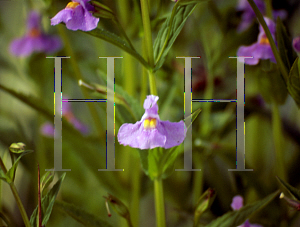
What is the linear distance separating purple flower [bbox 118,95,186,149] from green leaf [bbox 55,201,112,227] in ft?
0.42

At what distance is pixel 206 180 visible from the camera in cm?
72

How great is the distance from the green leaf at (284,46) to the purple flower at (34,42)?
57 cm

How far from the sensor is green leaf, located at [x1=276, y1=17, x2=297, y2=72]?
37 cm

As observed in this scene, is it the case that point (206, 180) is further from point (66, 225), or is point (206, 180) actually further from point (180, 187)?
point (66, 225)

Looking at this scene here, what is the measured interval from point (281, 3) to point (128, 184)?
0.55 m

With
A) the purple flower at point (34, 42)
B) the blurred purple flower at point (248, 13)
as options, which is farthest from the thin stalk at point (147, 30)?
the purple flower at point (34, 42)

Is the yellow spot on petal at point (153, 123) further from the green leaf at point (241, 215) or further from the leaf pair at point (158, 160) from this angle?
the green leaf at point (241, 215)

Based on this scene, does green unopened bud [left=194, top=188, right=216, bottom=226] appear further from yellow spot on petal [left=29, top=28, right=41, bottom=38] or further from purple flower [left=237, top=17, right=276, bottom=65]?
yellow spot on petal [left=29, top=28, right=41, bottom=38]

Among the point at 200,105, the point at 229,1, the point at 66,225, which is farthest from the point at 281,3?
the point at 66,225

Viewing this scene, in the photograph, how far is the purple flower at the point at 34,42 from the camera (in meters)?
0.73

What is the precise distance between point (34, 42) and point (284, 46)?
0.63 meters

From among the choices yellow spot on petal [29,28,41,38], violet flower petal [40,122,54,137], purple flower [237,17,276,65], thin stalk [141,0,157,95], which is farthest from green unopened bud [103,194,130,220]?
yellow spot on petal [29,28,41,38]

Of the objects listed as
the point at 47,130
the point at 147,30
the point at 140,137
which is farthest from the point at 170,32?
the point at 47,130

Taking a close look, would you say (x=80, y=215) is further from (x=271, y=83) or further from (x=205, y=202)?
(x=271, y=83)
